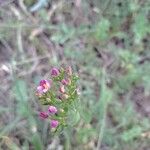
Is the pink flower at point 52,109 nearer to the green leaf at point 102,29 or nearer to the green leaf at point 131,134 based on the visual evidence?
the green leaf at point 131,134

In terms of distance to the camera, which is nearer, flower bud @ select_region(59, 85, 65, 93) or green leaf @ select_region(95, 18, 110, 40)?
flower bud @ select_region(59, 85, 65, 93)

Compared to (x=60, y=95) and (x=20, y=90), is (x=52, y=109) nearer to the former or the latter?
(x=60, y=95)

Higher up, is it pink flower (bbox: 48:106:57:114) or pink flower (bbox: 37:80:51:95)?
pink flower (bbox: 37:80:51:95)

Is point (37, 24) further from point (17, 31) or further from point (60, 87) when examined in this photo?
point (60, 87)

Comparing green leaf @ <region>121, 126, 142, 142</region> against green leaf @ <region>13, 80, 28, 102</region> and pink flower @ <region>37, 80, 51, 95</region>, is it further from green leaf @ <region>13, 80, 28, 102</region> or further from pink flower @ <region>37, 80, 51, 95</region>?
pink flower @ <region>37, 80, 51, 95</region>

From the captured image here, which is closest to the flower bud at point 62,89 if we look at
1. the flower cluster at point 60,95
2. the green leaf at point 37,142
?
the flower cluster at point 60,95

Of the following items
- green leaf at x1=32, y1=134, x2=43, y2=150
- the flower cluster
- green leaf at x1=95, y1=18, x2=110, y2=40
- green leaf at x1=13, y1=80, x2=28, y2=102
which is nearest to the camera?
the flower cluster

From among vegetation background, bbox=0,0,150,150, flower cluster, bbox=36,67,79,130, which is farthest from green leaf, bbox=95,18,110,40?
flower cluster, bbox=36,67,79,130
